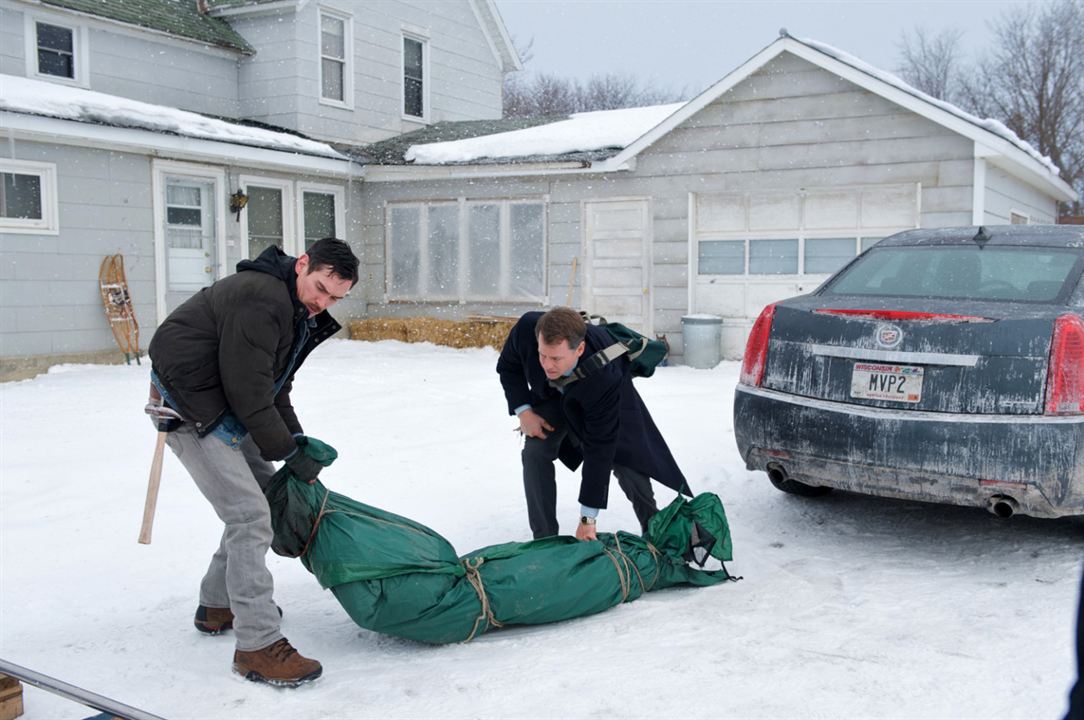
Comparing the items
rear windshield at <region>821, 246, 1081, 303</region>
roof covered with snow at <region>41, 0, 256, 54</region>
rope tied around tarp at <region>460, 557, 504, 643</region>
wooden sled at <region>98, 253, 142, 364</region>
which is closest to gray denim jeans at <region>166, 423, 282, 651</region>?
rope tied around tarp at <region>460, 557, 504, 643</region>

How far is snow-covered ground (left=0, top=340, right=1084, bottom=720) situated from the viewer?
3660 mm

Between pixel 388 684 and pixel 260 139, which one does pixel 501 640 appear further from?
pixel 260 139

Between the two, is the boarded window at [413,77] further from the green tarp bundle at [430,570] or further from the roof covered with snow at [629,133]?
the green tarp bundle at [430,570]

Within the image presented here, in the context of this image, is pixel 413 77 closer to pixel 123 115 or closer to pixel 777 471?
pixel 123 115

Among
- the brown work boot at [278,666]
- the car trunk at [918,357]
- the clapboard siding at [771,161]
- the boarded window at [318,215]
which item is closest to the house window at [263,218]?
the boarded window at [318,215]

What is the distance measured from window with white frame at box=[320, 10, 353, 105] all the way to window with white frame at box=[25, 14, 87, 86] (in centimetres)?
410

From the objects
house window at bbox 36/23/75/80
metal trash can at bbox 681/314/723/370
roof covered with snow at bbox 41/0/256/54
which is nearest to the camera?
metal trash can at bbox 681/314/723/370

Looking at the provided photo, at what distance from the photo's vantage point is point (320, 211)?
1667cm

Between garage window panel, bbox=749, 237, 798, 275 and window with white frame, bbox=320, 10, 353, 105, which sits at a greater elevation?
window with white frame, bbox=320, 10, 353, 105

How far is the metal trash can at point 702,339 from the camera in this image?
13773mm

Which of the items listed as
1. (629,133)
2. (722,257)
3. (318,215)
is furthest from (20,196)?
(722,257)

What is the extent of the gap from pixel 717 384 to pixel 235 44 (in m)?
10.6

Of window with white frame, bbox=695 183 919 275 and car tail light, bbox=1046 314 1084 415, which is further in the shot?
window with white frame, bbox=695 183 919 275

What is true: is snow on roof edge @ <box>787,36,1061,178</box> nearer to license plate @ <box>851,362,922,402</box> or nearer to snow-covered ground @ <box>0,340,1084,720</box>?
snow-covered ground @ <box>0,340,1084,720</box>
